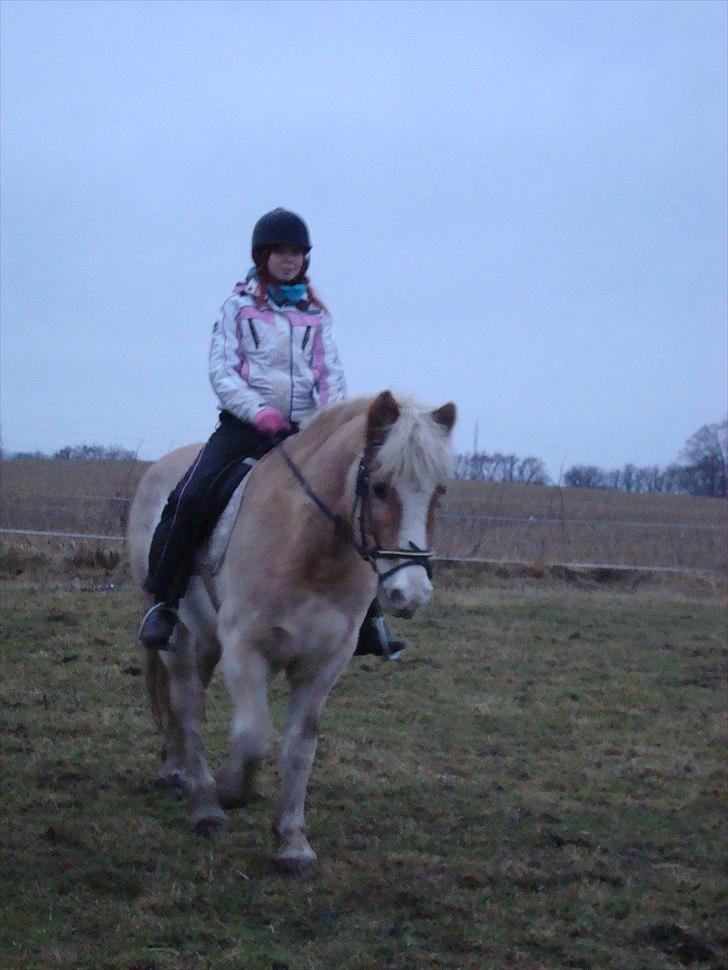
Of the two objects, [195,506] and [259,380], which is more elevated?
[259,380]

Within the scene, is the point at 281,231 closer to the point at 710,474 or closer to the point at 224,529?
the point at 224,529

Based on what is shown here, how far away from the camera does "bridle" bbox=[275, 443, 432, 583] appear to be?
141 inches

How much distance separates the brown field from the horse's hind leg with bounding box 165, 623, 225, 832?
9.61 metres

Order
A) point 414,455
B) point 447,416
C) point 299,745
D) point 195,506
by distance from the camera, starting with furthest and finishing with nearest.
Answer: point 195,506 < point 299,745 < point 447,416 < point 414,455

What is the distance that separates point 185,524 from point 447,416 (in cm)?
130

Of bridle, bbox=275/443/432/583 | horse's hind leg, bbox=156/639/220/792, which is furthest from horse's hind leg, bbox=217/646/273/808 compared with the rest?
horse's hind leg, bbox=156/639/220/792

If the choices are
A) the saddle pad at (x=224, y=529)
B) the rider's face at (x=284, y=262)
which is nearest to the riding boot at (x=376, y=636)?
the saddle pad at (x=224, y=529)

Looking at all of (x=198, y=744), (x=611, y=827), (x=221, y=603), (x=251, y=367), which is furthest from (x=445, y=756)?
(x=251, y=367)

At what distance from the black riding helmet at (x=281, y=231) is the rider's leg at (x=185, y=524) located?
0.77 meters

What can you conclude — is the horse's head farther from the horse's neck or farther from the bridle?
the horse's neck

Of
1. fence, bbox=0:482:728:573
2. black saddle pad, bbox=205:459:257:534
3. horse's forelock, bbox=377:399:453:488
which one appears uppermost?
horse's forelock, bbox=377:399:453:488

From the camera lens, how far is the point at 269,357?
183 inches

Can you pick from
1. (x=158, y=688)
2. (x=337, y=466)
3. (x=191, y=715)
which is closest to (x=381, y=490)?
(x=337, y=466)

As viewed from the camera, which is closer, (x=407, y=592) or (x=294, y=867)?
(x=407, y=592)
